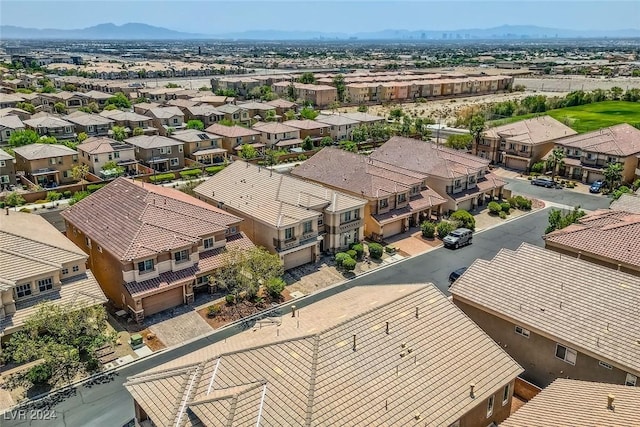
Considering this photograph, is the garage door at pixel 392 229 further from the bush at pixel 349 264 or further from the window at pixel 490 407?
the window at pixel 490 407

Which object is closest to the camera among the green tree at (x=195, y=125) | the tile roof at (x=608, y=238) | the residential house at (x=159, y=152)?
the tile roof at (x=608, y=238)

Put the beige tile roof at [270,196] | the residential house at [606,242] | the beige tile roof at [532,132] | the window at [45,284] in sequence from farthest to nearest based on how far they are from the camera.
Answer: the beige tile roof at [532,132]
the beige tile roof at [270,196]
the residential house at [606,242]
the window at [45,284]

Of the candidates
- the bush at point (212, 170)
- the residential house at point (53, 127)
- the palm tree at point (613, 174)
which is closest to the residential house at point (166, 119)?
the residential house at point (53, 127)

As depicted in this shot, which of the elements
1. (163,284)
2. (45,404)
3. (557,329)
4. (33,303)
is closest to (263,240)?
(163,284)

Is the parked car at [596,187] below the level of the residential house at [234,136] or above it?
below

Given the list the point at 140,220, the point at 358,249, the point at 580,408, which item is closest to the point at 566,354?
the point at 580,408

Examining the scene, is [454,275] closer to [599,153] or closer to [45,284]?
[45,284]
